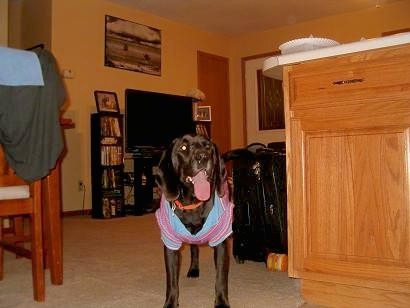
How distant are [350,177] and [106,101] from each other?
160 inches

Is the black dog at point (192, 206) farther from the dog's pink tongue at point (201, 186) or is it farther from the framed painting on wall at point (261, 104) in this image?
the framed painting on wall at point (261, 104)

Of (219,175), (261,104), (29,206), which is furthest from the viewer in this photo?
(261,104)

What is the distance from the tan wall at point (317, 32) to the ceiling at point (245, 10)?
0.38 ft

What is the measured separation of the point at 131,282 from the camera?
2031 millimetres

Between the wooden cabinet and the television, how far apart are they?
11.9 ft

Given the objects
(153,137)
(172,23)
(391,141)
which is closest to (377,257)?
(391,141)

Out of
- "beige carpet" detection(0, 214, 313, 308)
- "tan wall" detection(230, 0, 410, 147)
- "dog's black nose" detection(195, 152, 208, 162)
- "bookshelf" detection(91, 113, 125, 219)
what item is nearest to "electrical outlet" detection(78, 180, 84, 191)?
"bookshelf" detection(91, 113, 125, 219)

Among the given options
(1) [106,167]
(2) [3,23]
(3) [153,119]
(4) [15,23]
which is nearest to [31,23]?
(4) [15,23]

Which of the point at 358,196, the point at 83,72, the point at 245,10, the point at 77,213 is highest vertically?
the point at 245,10

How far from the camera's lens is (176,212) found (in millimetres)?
1682

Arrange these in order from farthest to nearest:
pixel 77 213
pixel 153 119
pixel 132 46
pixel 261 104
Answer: pixel 261 104 < pixel 132 46 < pixel 153 119 < pixel 77 213

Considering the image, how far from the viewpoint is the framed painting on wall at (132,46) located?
5.52 metres

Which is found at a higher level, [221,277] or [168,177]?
[168,177]

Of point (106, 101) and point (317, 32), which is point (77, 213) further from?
point (317, 32)
